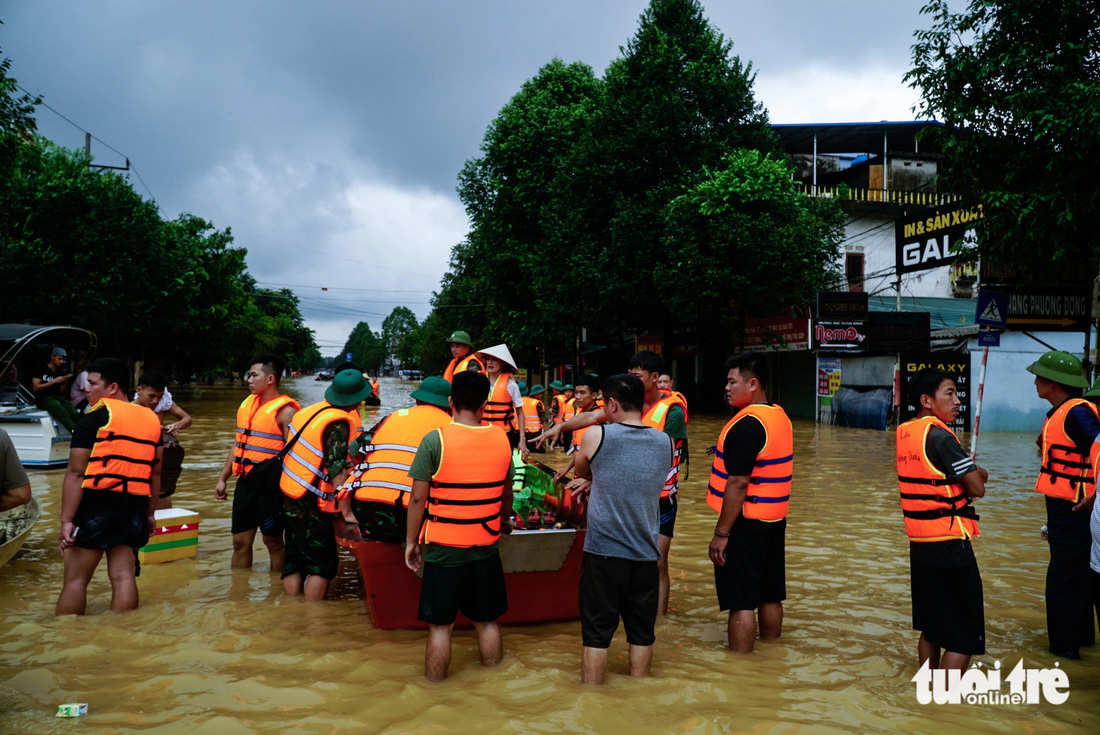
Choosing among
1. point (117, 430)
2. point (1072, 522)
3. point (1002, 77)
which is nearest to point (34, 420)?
point (117, 430)

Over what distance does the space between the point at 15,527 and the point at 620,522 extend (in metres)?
6.19

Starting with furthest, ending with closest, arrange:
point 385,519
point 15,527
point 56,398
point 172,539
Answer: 1. point 56,398
2. point 172,539
3. point 15,527
4. point 385,519

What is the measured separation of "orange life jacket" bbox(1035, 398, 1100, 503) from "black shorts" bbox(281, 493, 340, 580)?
493 cm

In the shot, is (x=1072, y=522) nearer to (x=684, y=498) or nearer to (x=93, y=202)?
(x=684, y=498)

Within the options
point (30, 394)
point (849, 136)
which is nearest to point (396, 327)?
point (849, 136)

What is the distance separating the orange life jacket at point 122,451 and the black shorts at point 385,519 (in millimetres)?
1594

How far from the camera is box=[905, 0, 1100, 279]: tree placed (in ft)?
31.6

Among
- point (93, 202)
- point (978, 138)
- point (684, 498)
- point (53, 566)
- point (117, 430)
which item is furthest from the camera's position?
point (93, 202)

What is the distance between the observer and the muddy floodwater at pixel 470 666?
4164mm

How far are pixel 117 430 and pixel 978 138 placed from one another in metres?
11.0

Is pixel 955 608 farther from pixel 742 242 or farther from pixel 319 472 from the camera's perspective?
pixel 742 242

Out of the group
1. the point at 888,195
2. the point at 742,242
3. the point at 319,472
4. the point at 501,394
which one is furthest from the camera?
the point at 888,195

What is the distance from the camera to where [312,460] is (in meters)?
5.96

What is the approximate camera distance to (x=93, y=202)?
26156 millimetres
